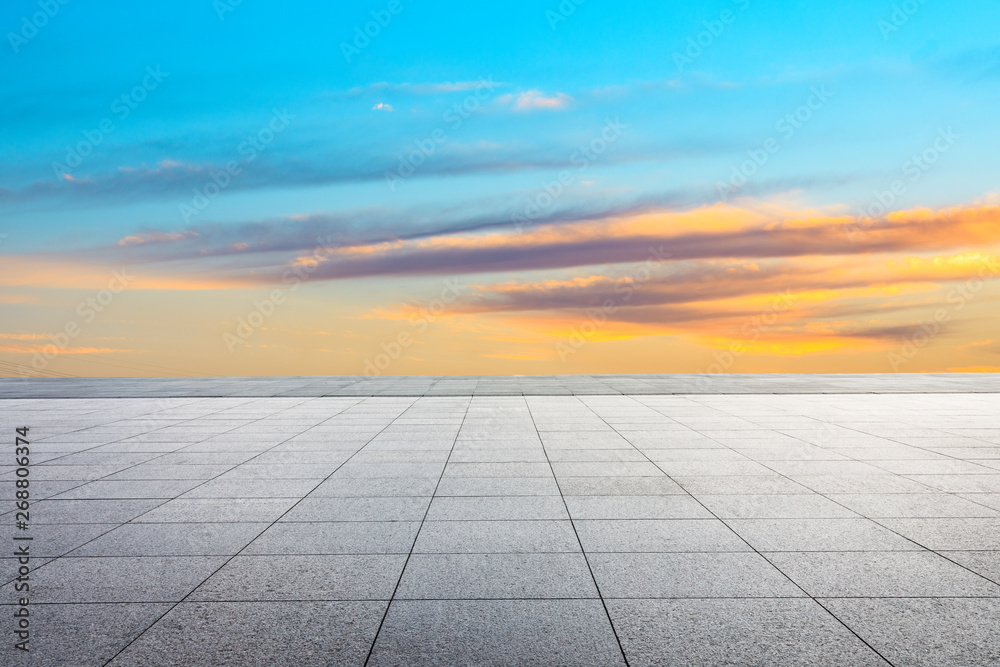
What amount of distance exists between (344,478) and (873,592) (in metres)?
5.86

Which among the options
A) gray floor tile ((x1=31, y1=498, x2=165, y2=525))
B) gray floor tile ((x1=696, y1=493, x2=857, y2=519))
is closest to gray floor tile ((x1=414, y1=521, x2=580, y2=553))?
gray floor tile ((x1=696, y1=493, x2=857, y2=519))

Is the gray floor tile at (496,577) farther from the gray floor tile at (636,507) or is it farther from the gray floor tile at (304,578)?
the gray floor tile at (636,507)

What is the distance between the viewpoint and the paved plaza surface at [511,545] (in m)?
3.87

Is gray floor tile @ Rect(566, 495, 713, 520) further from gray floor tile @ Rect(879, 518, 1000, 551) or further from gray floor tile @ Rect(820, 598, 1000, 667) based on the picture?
gray floor tile @ Rect(820, 598, 1000, 667)

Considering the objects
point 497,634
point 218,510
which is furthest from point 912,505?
point 218,510

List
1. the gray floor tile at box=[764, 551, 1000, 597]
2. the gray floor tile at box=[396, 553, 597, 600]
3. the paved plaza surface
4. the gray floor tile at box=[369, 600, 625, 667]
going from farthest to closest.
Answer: the gray floor tile at box=[764, 551, 1000, 597] < the gray floor tile at box=[396, 553, 597, 600] < the paved plaza surface < the gray floor tile at box=[369, 600, 625, 667]

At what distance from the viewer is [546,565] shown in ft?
16.4

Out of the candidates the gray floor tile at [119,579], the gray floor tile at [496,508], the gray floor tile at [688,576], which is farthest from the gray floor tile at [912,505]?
the gray floor tile at [119,579]

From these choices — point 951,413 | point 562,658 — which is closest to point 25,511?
point 562,658

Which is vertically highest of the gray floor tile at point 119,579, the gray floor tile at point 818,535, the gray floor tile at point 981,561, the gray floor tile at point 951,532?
the gray floor tile at point 119,579

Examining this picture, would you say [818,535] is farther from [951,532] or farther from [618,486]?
[618,486]

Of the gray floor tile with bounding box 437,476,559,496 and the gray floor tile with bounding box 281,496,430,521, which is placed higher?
the gray floor tile with bounding box 437,476,559,496

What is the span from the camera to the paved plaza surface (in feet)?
12.7

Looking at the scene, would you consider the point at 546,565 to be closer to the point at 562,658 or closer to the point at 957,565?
Result: the point at 562,658
